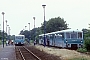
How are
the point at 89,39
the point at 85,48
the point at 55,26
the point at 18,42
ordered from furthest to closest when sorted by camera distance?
1. the point at 55,26
2. the point at 18,42
3. the point at 85,48
4. the point at 89,39

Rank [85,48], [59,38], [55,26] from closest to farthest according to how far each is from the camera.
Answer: [85,48] < [59,38] < [55,26]

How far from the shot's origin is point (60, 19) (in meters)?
123

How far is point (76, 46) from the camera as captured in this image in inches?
1859

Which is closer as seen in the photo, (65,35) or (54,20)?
(65,35)

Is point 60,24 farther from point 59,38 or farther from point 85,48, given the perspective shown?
point 85,48

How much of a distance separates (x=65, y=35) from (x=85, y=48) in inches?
279

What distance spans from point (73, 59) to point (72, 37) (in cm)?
2112

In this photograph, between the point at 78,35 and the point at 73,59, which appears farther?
the point at 78,35

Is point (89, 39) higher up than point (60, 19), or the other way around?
point (60, 19)

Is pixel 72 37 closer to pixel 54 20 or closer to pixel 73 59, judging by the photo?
pixel 73 59

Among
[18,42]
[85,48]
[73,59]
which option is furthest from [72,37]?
[18,42]

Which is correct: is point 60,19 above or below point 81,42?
above

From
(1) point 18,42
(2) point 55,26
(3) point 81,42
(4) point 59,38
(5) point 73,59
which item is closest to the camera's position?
(5) point 73,59

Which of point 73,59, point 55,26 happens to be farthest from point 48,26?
point 73,59
